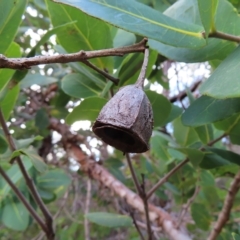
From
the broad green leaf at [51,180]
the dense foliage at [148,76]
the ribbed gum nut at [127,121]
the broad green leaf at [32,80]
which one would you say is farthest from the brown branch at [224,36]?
the broad green leaf at [51,180]

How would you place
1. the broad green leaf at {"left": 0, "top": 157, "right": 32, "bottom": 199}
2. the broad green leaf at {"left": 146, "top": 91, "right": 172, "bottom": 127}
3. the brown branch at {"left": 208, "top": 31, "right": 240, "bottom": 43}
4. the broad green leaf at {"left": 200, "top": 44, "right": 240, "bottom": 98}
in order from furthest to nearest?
the broad green leaf at {"left": 0, "top": 157, "right": 32, "bottom": 199} → the broad green leaf at {"left": 146, "top": 91, "right": 172, "bottom": 127} → the brown branch at {"left": 208, "top": 31, "right": 240, "bottom": 43} → the broad green leaf at {"left": 200, "top": 44, "right": 240, "bottom": 98}

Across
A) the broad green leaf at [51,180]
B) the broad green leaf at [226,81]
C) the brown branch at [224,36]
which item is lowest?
the broad green leaf at [51,180]

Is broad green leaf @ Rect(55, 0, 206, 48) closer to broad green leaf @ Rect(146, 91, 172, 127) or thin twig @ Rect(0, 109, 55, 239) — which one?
broad green leaf @ Rect(146, 91, 172, 127)

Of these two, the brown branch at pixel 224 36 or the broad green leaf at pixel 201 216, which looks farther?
the broad green leaf at pixel 201 216

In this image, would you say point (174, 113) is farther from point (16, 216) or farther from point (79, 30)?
point (16, 216)

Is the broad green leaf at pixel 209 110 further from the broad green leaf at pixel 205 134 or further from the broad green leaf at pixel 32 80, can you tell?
the broad green leaf at pixel 32 80

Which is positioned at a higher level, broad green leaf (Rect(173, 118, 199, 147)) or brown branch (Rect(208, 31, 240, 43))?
brown branch (Rect(208, 31, 240, 43))

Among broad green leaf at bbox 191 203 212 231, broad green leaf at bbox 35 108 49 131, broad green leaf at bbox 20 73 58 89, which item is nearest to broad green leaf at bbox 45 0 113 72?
broad green leaf at bbox 20 73 58 89
